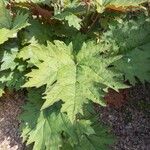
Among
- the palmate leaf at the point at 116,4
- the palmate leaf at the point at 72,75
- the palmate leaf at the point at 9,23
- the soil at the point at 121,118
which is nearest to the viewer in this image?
the palmate leaf at the point at 72,75

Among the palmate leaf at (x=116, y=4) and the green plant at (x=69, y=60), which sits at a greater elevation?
the palmate leaf at (x=116, y=4)

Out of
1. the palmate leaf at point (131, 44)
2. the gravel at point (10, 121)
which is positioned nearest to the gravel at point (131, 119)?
the palmate leaf at point (131, 44)

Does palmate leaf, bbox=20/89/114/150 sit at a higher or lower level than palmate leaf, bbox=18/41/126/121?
lower

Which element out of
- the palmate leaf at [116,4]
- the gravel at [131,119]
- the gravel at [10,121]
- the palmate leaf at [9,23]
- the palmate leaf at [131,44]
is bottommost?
the gravel at [131,119]

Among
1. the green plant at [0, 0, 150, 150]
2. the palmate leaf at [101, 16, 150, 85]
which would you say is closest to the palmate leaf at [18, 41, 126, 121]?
the green plant at [0, 0, 150, 150]

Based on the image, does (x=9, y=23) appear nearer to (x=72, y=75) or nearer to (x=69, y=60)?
(x=69, y=60)

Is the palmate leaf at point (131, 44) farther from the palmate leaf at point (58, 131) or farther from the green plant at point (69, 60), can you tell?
the palmate leaf at point (58, 131)

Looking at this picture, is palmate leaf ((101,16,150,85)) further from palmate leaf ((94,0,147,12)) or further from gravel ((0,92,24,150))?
gravel ((0,92,24,150))

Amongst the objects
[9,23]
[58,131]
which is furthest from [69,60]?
[9,23]
